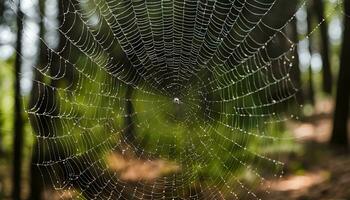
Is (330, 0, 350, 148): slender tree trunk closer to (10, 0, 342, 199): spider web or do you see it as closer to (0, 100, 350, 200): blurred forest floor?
(0, 100, 350, 200): blurred forest floor

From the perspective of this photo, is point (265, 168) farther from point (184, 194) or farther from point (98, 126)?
point (98, 126)

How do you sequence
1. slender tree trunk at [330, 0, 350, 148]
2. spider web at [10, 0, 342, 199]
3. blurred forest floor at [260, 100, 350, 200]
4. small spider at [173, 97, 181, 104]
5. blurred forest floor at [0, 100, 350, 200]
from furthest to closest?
1. slender tree trunk at [330, 0, 350, 148]
2. blurred forest floor at [260, 100, 350, 200]
3. blurred forest floor at [0, 100, 350, 200]
4. small spider at [173, 97, 181, 104]
5. spider web at [10, 0, 342, 199]

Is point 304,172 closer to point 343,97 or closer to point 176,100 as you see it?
point 343,97

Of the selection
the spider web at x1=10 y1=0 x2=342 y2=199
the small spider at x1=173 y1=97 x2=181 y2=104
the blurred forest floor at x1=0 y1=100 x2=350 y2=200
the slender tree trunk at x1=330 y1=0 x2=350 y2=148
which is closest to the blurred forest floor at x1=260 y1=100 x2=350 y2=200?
the blurred forest floor at x1=0 y1=100 x2=350 y2=200

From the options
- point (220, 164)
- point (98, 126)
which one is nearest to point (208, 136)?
point (220, 164)

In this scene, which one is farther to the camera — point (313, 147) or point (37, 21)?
point (313, 147)

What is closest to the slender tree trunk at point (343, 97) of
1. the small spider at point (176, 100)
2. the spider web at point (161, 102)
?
the spider web at point (161, 102)
